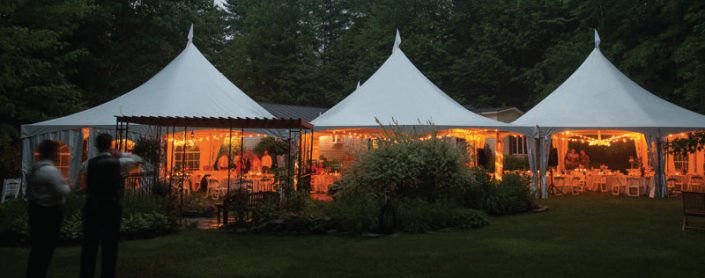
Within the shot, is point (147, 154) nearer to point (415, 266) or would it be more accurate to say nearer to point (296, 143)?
point (296, 143)

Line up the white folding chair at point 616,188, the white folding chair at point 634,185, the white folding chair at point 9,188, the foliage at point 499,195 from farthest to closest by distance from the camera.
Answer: the white folding chair at point 616,188 < the white folding chair at point 634,185 < the white folding chair at point 9,188 < the foliage at point 499,195

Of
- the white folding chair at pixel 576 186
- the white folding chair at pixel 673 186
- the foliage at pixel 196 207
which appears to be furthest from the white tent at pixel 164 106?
the white folding chair at pixel 673 186

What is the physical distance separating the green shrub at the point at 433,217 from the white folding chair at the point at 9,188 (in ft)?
27.4

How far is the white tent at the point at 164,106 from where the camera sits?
13.5 m

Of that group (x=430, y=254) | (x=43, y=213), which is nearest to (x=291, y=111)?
(x=430, y=254)

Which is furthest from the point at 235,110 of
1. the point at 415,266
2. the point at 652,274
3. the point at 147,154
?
the point at 652,274

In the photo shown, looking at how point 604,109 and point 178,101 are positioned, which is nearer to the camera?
point 178,101

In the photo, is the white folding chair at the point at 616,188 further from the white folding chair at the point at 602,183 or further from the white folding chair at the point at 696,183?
the white folding chair at the point at 696,183

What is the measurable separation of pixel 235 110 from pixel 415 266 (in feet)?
31.6

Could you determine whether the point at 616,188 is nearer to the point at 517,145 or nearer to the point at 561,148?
the point at 561,148

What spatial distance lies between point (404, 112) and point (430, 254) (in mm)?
8468

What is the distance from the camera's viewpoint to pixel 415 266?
611cm

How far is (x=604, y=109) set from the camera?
15758mm

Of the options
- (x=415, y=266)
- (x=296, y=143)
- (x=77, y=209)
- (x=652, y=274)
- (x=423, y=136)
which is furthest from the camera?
(x=296, y=143)
